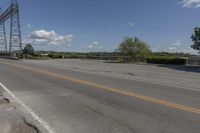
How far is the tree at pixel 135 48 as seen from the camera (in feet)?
176

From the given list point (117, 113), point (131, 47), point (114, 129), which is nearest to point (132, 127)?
point (114, 129)

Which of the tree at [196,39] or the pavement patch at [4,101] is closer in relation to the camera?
the pavement patch at [4,101]

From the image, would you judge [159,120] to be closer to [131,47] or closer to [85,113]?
[85,113]

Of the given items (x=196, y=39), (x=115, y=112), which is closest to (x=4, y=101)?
(x=115, y=112)

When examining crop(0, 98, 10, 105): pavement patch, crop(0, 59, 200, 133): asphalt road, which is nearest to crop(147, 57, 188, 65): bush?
crop(0, 59, 200, 133): asphalt road

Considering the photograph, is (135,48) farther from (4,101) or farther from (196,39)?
(4,101)

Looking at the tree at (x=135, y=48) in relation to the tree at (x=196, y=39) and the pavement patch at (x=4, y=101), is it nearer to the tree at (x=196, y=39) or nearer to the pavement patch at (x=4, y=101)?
the tree at (x=196, y=39)

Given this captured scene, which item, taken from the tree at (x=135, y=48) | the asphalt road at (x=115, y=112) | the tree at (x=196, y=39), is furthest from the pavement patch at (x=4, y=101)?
the tree at (x=135, y=48)

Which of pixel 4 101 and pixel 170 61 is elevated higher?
pixel 170 61

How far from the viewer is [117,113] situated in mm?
7645

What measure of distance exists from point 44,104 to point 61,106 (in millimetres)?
718

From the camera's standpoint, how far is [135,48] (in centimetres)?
5462

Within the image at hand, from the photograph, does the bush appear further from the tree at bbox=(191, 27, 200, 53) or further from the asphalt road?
the asphalt road

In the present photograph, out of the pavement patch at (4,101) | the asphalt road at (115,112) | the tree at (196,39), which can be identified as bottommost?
the pavement patch at (4,101)
